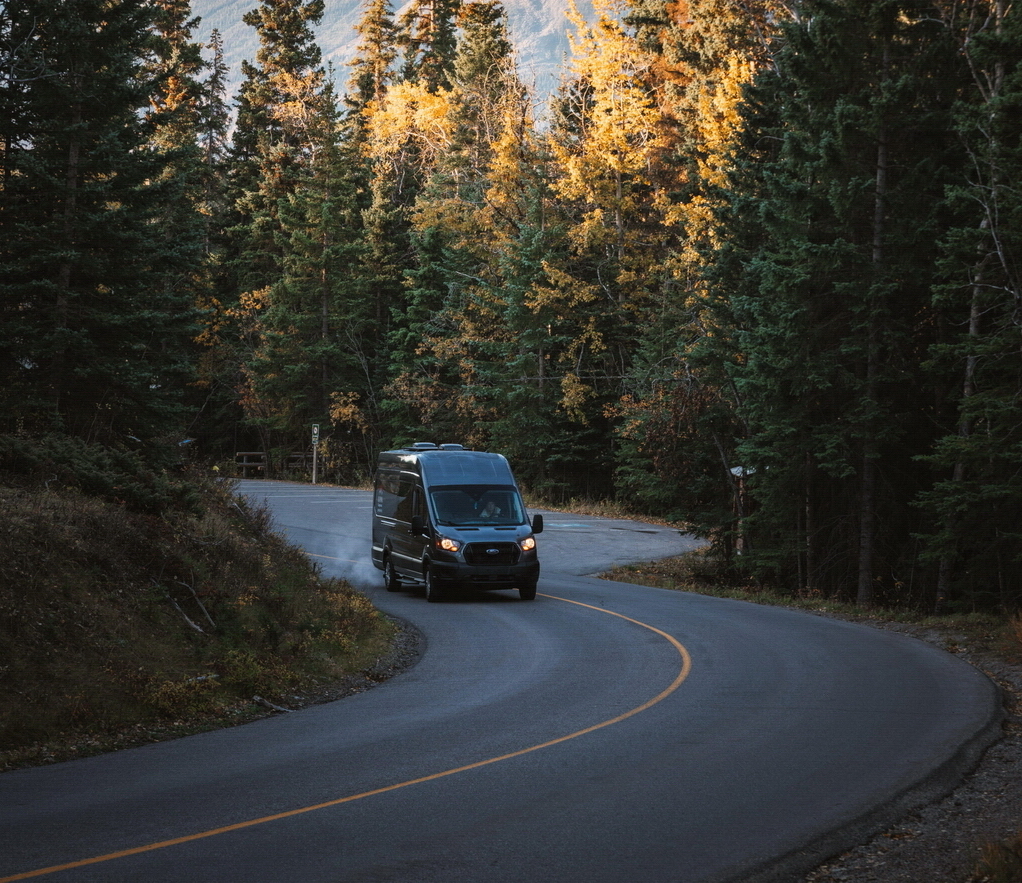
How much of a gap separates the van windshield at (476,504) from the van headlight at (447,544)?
0.46 meters

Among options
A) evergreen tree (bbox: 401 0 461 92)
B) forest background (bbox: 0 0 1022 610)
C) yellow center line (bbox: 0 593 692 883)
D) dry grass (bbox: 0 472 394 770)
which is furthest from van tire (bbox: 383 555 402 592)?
evergreen tree (bbox: 401 0 461 92)

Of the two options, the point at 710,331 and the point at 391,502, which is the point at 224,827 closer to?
the point at 391,502

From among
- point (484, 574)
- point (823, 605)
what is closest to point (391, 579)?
point (484, 574)

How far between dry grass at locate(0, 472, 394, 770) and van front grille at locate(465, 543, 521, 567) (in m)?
3.85

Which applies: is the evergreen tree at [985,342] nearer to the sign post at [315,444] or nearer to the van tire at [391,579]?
the van tire at [391,579]

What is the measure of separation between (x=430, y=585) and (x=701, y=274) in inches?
569

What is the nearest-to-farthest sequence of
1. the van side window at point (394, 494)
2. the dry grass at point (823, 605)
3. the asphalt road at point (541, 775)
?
the asphalt road at point (541, 775), the dry grass at point (823, 605), the van side window at point (394, 494)

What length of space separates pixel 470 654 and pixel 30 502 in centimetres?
658

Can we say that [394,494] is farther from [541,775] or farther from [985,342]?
[541,775]

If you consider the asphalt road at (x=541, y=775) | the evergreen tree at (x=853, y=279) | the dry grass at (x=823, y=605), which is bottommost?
the dry grass at (x=823, y=605)

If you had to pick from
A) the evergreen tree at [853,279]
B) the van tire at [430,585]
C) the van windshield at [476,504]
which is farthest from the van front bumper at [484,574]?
the evergreen tree at [853,279]

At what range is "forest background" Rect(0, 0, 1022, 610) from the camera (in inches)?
906

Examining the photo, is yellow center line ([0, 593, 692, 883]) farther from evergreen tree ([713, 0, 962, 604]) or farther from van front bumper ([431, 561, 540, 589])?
evergreen tree ([713, 0, 962, 604])

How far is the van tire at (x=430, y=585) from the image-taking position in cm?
2359
